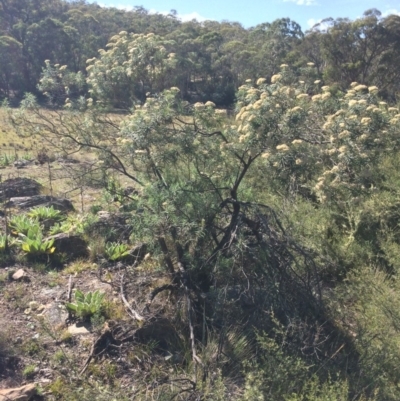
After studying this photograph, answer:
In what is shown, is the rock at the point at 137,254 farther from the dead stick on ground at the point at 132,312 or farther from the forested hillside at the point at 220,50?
the forested hillside at the point at 220,50

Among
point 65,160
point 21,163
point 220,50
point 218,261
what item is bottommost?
point 21,163

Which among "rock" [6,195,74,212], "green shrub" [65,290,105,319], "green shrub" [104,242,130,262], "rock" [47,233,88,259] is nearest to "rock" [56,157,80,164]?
"rock" [6,195,74,212]

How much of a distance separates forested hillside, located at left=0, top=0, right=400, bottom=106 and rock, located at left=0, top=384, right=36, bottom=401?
12768 millimetres

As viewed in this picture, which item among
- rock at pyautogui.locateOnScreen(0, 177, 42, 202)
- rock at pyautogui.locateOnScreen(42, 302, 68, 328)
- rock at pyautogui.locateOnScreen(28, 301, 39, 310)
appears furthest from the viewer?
rock at pyautogui.locateOnScreen(0, 177, 42, 202)

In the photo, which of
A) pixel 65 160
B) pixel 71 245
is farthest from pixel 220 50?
pixel 71 245

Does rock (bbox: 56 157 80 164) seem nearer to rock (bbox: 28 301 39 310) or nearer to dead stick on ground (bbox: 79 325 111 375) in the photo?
rock (bbox: 28 301 39 310)

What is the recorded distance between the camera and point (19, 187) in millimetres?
8234

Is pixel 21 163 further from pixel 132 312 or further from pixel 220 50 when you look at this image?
pixel 220 50

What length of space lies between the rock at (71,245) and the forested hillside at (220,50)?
10059mm

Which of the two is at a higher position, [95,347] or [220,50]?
[220,50]

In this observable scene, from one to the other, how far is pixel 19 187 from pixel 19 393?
552 cm

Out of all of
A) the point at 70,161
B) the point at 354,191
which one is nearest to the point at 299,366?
the point at 354,191

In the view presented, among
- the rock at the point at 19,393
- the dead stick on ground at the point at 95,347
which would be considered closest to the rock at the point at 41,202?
the dead stick on ground at the point at 95,347

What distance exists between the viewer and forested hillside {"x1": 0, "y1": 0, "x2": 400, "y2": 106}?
20.8 m
